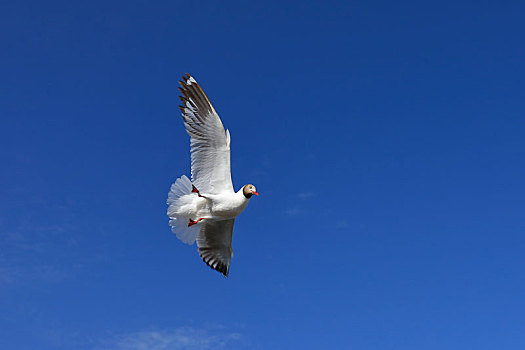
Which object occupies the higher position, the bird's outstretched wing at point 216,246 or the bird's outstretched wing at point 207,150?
the bird's outstretched wing at point 207,150

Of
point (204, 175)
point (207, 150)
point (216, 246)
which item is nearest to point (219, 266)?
point (216, 246)

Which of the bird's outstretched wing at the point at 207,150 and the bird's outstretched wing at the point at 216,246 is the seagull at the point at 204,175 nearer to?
the bird's outstretched wing at the point at 207,150

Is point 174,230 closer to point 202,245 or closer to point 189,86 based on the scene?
point 202,245

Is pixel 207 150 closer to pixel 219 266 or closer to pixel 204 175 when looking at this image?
pixel 204 175

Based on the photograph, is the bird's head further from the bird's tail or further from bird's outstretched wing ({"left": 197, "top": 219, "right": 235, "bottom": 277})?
bird's outstretched wing ({"left": 197, "top": 219, "right": 235, "bottom": 277})

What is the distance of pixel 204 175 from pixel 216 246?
2.87 metres

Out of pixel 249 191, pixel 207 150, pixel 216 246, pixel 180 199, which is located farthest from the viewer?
pixel 216 246

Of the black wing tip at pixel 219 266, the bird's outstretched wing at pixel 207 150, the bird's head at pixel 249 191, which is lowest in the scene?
the black wing tip at pixel 219 266

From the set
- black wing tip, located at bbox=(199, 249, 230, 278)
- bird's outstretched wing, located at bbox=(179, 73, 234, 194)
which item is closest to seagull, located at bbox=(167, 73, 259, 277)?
bird's outstretched wing, located at bbox=(179, 73, 234, 194)

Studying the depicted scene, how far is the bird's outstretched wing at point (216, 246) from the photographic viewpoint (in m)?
16.3

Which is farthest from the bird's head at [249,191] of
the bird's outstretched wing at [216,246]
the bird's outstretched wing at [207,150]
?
the bird's outstretched wing at [216,246]

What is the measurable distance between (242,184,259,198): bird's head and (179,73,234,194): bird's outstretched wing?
661 mm

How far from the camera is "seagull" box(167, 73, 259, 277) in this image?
14188 mm

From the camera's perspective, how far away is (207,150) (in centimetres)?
1449
